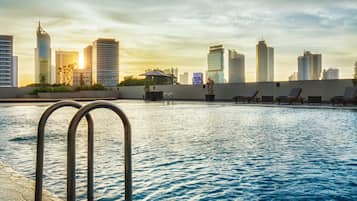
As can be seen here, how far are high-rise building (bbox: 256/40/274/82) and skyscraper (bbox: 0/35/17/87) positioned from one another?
2169 inches

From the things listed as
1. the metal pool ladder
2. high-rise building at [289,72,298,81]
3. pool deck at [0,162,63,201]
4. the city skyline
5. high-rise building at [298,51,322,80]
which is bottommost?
pool deck at [0,162,63,201]

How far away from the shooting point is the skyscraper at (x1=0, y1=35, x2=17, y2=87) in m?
73.2

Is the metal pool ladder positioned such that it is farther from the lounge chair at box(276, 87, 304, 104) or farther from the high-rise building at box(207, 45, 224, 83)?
the high-rise building at box(207, 45, 224, 83)

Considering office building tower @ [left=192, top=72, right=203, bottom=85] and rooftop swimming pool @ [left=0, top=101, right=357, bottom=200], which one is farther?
office building tower @ [left=192, top=72, right=203, bottom=85]

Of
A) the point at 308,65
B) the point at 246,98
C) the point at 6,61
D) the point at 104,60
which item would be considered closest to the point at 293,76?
the point at 308,65

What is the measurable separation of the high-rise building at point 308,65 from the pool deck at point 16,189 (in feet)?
80.2

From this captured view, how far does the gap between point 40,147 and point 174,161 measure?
2837 millimetres

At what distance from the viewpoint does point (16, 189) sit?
3305 mm

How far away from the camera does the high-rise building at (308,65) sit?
2678cm

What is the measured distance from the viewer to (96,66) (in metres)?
84.0

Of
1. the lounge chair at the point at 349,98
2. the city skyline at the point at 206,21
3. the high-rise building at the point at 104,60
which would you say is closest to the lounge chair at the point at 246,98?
the city skyline at the point at 206,21

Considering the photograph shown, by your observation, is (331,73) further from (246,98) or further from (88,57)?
(88,57)

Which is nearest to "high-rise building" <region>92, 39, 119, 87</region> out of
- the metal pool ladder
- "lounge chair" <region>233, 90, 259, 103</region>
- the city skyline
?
the city skyline

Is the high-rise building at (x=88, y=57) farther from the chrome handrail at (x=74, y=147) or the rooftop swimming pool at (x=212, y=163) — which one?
the chrome handrail at (x=74, y=147)
